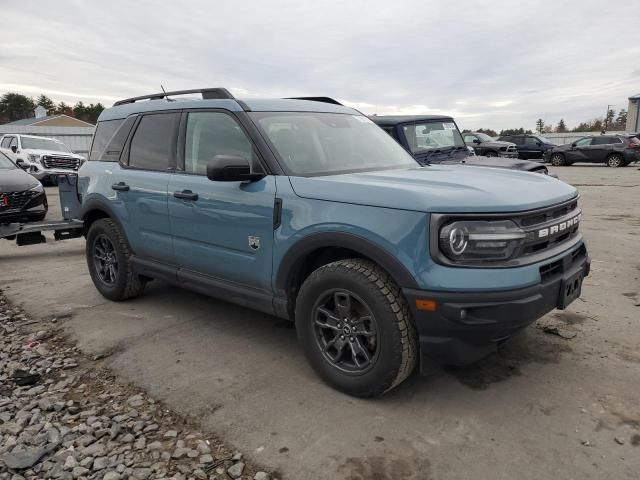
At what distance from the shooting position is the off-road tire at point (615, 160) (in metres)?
22.8

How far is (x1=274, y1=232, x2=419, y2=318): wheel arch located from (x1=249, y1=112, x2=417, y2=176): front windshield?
1.81 ft

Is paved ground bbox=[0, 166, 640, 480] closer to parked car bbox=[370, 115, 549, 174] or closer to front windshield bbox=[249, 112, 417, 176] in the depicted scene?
front windshield bbox=[249, 112, 417, 176]

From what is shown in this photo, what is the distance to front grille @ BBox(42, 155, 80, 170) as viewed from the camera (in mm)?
16188

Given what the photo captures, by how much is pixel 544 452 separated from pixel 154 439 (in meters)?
2.05

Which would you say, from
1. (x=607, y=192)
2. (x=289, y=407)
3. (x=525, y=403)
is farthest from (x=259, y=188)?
(x=607, y=192)

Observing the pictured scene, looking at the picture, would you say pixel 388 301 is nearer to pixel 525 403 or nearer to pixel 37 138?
pixel 525 403

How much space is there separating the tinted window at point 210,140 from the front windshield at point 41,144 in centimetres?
1559

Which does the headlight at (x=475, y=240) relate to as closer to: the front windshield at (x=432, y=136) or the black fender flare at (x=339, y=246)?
the black fender flare at (x=339, y=246)

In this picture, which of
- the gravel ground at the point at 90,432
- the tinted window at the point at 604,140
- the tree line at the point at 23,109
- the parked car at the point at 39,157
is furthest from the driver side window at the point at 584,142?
the tree line at the point at 23,109

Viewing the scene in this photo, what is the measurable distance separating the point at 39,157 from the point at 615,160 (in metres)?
24.1

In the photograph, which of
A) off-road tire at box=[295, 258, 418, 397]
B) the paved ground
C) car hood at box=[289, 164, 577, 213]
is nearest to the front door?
car hood at box=[289, 164, 577, 213]

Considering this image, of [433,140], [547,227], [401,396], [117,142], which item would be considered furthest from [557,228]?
[433,140]

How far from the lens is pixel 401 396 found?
306 cm

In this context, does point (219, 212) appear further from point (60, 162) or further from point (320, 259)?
point (60, 162)
